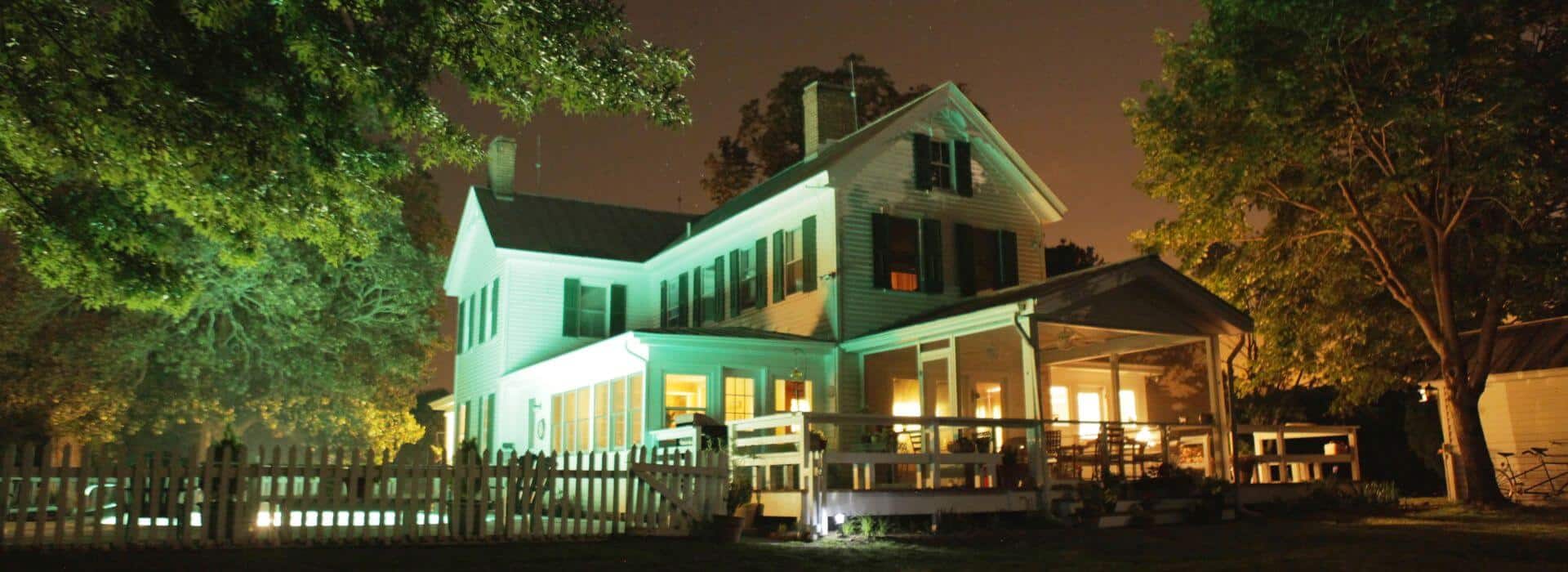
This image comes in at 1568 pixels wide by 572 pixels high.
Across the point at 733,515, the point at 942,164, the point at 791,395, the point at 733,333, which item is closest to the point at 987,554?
the point at 733,515

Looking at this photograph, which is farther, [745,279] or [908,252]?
[745,279]

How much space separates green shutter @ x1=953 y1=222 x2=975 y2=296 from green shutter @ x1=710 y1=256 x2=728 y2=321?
491 cm

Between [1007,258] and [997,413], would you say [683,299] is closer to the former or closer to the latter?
[1007,258]

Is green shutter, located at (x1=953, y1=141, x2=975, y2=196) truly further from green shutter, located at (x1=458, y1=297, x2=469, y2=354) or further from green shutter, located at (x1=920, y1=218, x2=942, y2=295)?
green shutter, located at (x1=458, y1=297, x2=469, y2=354)

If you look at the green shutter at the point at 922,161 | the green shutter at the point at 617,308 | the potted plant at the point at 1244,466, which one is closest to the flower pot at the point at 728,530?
the potted plant at the point at 1244,466

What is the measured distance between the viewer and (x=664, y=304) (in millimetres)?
26625

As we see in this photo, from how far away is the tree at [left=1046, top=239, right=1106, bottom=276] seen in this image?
36719 mm

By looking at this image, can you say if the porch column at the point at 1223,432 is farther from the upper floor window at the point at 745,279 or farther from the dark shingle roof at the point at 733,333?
the upper floor window at the point at 745,279

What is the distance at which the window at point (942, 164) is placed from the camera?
70.9 ft

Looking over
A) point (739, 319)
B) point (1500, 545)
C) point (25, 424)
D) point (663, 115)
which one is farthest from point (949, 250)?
point (25, 424)

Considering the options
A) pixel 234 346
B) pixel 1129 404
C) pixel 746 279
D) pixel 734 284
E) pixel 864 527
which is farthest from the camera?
pixel 234 346

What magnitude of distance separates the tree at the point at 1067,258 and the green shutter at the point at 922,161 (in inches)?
628

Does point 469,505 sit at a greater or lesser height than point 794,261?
lesser

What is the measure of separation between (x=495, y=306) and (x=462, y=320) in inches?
161
